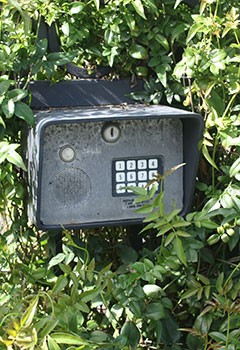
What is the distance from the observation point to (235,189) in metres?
1.43

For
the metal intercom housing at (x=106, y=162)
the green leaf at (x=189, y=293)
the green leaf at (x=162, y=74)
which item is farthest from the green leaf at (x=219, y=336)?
the green leaf at (x=162, y=74)

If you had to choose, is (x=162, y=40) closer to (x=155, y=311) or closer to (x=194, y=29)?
(x=194, y=29)

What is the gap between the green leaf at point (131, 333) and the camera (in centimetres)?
145

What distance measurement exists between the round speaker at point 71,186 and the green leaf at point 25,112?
0.11m

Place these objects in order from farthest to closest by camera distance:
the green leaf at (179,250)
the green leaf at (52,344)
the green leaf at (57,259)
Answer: the green leaf at (57,259) → the green leaf at (179,250) → the green leaf at (52,344)

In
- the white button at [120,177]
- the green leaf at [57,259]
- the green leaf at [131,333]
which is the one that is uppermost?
the white button at [120,177]

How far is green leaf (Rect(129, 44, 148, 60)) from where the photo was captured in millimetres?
1527

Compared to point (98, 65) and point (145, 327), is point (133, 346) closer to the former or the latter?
point (145, 327)

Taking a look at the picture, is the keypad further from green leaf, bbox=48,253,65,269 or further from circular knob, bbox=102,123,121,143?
green leaf, bbox=48,253,65,269

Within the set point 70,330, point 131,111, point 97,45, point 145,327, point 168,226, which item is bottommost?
point 145,327

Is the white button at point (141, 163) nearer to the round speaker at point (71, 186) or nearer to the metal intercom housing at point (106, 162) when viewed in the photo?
the metal intercom housing at point (106, 162)

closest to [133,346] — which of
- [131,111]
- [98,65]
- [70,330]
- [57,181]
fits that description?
[70,330]

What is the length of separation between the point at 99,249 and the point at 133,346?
0.81ft

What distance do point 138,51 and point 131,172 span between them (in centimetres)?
26
